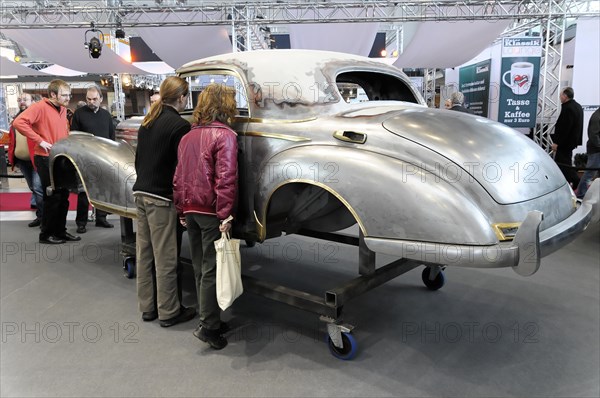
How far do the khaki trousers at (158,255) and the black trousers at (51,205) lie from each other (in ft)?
7.64

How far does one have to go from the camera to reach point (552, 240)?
2.50m

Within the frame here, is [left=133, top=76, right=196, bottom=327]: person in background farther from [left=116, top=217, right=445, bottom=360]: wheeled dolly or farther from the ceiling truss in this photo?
the ceiling truss

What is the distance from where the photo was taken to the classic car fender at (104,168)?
160 inches

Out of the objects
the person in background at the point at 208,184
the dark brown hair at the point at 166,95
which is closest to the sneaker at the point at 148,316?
the person in background at the point at 208,184

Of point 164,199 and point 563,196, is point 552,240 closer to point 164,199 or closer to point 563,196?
point 563,196

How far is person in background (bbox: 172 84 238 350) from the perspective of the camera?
2.93 m

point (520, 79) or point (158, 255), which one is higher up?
point (520, 79)

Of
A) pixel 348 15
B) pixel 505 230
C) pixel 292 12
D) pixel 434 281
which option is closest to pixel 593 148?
pixel 434 281

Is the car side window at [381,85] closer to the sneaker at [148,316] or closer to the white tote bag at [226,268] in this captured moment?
the white tote bag at [226,268]

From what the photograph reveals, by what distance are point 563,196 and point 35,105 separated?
536 cm

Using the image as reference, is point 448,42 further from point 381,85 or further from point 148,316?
point 148,316

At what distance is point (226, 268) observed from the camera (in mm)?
2973

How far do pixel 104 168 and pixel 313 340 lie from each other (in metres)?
2.42

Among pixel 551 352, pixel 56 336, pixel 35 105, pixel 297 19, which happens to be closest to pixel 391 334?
pixel 551 352
